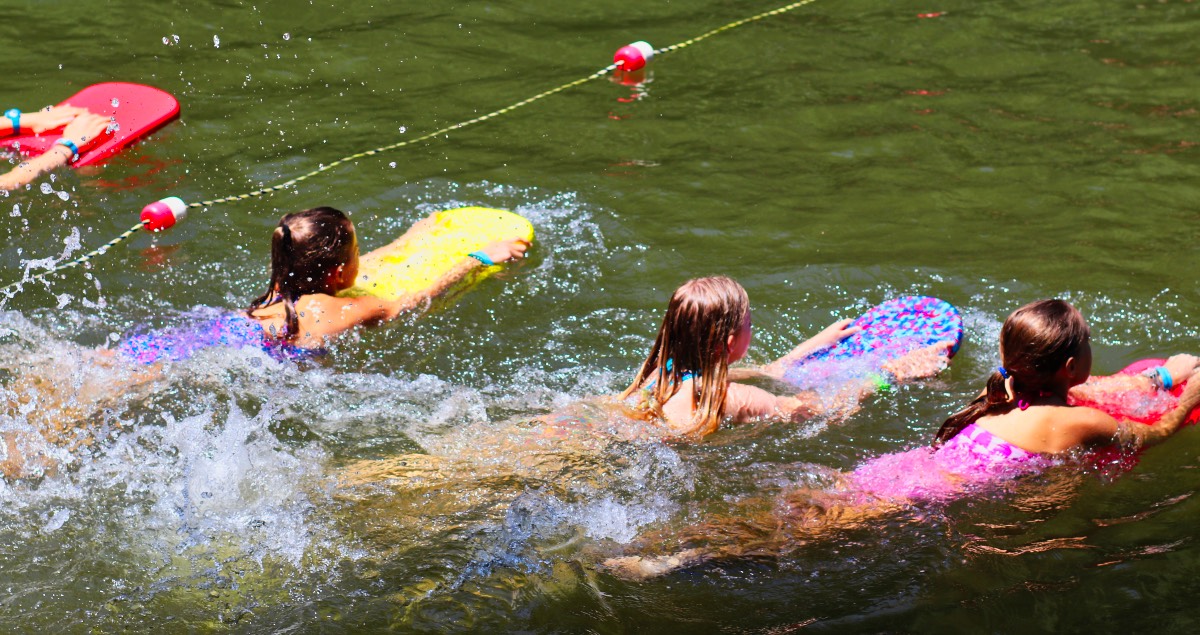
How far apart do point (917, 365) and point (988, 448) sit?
1025 mm

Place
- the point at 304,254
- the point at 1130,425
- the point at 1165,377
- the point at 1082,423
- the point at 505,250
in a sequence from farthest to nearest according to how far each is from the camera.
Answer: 1. the point at 505,250
2. the point at 304,254
3. the point at 1165,377
4. the point at 1130,425
5. the point at 1082,423

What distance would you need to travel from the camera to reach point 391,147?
798cm

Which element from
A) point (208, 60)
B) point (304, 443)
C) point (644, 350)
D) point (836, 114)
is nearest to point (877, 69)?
point (836, 114)

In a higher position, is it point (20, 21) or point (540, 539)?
point (20, 21)

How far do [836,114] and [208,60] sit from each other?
4903 millimetres

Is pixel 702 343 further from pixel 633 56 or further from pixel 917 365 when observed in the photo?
pixel 633 56

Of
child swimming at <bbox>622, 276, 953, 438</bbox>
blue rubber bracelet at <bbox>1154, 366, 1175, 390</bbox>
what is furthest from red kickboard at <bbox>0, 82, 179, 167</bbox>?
blue rubber bracelet at <bbox>1154, 366, 1175, 390</bbox>

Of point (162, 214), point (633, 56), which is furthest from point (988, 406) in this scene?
point (633, 56)

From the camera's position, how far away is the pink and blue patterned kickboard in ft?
17.8

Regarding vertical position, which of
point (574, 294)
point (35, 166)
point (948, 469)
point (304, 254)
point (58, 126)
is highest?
point (304, 254)

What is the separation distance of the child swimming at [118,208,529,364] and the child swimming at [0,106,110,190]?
2452 mm

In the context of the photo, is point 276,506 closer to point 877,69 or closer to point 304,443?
point 304,443

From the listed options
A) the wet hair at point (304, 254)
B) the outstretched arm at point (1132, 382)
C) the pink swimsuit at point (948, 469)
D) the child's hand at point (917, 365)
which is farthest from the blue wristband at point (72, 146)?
the outstretched arm at point (1132, 382)

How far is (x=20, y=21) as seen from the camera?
9.83m
